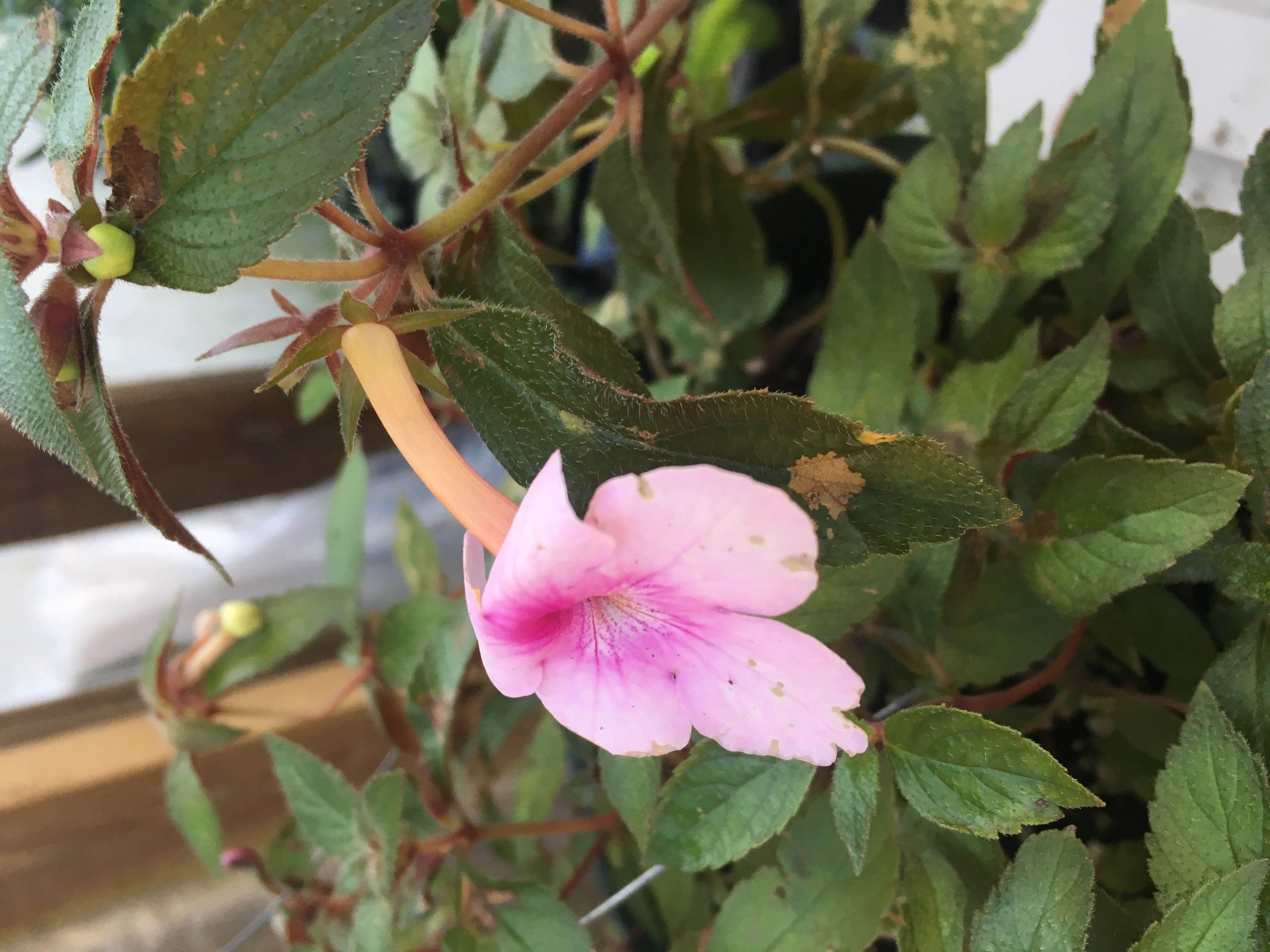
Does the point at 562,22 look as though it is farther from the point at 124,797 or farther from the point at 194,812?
the point at 124,797

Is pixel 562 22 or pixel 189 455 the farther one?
pixel 189 455

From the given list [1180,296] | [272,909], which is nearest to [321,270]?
[1180,296]

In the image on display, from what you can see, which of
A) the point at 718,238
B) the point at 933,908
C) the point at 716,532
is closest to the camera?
the point at 716,532

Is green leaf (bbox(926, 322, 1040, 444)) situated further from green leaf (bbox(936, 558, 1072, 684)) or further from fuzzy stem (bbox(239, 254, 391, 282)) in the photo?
fuzzy stem (bbox(239, 254, 391, 282))

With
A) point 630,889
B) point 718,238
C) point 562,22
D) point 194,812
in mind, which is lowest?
A: point 194,812

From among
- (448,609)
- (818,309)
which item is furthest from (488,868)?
(818,309)

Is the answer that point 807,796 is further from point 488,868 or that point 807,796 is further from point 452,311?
point 488,868

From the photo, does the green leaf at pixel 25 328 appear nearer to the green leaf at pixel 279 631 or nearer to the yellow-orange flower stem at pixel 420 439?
the yellow-orange flower stem at pixel 420 439

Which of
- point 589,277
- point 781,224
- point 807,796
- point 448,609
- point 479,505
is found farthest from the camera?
point 589,277
